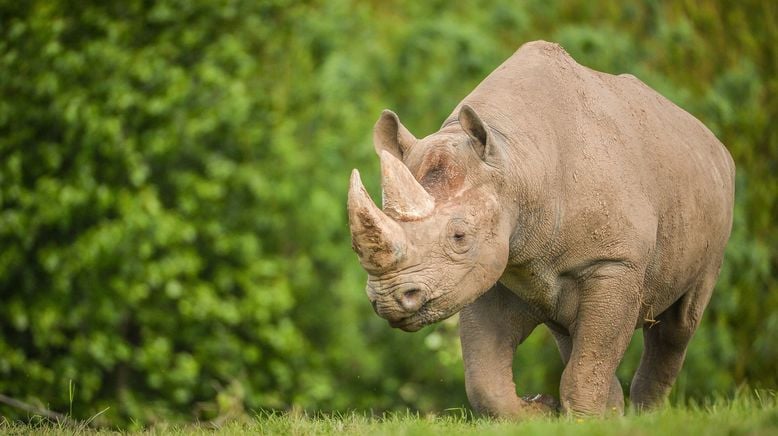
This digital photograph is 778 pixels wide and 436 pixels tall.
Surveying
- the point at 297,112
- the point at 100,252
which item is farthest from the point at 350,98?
the point at 100,252

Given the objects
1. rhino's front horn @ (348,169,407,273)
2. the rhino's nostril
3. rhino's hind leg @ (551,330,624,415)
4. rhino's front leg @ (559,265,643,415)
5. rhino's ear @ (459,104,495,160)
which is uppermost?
rhino's ear @ (459,104,495,160)

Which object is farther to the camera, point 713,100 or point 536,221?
point 713,100

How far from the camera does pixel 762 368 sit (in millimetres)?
10617

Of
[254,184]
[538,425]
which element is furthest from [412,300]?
[254,184]

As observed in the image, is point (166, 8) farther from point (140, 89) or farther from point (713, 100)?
point (713, 100)

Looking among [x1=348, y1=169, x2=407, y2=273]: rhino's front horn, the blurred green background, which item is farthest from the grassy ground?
the blurred green background

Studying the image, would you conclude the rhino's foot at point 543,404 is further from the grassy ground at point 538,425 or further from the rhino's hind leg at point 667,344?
the rhino's hind leg at point 667,344

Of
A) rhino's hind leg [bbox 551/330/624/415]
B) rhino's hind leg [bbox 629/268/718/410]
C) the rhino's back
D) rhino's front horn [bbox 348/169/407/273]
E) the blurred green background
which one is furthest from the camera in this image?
the blurred green background

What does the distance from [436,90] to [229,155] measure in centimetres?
186

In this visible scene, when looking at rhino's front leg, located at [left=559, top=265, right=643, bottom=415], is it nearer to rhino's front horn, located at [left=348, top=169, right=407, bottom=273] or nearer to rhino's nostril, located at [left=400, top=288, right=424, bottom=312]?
rhino's nostril, located at [left=400, top=288, right=424, bottom=312]

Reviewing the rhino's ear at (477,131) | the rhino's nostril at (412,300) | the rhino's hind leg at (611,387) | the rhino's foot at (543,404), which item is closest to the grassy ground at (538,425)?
the rhino's foot at (543,404)

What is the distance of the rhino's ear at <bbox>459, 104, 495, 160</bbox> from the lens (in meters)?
5.53

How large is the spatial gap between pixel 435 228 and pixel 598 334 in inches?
42.8

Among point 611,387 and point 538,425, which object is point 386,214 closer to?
point 538,425
